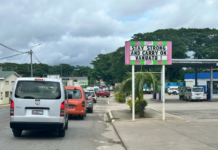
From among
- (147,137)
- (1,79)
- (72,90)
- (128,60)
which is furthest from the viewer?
(1,79)

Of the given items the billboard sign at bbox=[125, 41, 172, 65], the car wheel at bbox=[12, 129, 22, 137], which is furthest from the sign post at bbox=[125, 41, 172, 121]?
the car wheel at bbox=[12, 129, 22, 137]

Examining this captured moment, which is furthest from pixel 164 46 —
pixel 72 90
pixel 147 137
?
pixel 147 137

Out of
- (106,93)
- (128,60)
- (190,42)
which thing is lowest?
(106,93)

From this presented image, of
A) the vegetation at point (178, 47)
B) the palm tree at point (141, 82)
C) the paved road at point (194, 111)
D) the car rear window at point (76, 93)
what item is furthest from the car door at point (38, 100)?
the vegetation at point (178, 47)

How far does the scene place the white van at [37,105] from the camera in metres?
9.67

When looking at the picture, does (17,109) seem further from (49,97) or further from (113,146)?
(113,146)

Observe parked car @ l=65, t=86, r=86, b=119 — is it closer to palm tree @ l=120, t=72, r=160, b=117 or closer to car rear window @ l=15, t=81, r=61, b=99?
palm tree @ l=120, t=72, r=160, b=117

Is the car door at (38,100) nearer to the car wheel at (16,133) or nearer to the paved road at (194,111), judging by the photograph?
the car wheel at (16,133)

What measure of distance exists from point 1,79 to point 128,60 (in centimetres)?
3211

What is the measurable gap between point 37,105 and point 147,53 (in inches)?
298

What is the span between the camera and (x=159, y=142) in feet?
30.6

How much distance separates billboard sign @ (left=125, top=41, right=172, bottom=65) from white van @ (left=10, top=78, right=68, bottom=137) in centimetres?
625

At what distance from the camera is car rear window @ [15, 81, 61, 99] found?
9.82 m

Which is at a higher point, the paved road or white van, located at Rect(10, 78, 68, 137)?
white van, located at Rect(10, 78, 68, 137)
